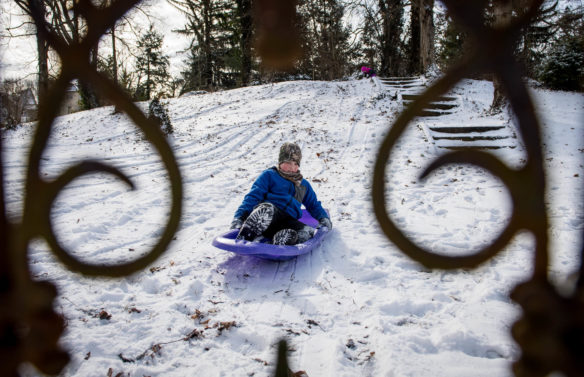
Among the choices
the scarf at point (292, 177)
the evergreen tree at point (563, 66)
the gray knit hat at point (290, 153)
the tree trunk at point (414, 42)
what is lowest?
the scarf at point (292, 177)

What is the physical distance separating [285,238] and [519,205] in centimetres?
264

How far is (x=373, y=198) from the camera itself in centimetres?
47

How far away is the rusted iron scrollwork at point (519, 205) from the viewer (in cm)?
42

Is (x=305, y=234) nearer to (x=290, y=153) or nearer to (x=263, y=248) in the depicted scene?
(x=263, y=248)

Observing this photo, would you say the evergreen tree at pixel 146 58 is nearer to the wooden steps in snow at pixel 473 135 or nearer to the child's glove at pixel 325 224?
the child's glove at pixel 325 224

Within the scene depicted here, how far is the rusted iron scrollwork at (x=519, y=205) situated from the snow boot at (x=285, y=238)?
2558 mm

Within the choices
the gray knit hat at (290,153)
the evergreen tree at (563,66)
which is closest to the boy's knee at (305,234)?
the gray knit hat at (290,153)

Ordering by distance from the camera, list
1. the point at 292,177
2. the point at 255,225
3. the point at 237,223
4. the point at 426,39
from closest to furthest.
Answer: the point at 255,225 → the point at 237,223 → the point at 292,177 → the point at 426,39

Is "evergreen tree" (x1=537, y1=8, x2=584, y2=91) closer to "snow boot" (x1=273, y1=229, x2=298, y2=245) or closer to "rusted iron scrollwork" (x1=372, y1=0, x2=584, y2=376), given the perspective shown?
"snow boot" (x1=273, y1=229, x2=298, y2=245)

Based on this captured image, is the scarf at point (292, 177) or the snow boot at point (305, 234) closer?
the snow boot at point (305, 234)

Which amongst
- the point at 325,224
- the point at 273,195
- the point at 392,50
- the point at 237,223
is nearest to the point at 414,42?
the point at 392,50

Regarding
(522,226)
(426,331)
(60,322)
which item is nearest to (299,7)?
(522,226)

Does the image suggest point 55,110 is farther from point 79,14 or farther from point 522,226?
point 522,226

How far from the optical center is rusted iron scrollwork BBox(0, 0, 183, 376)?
1.50 ft
